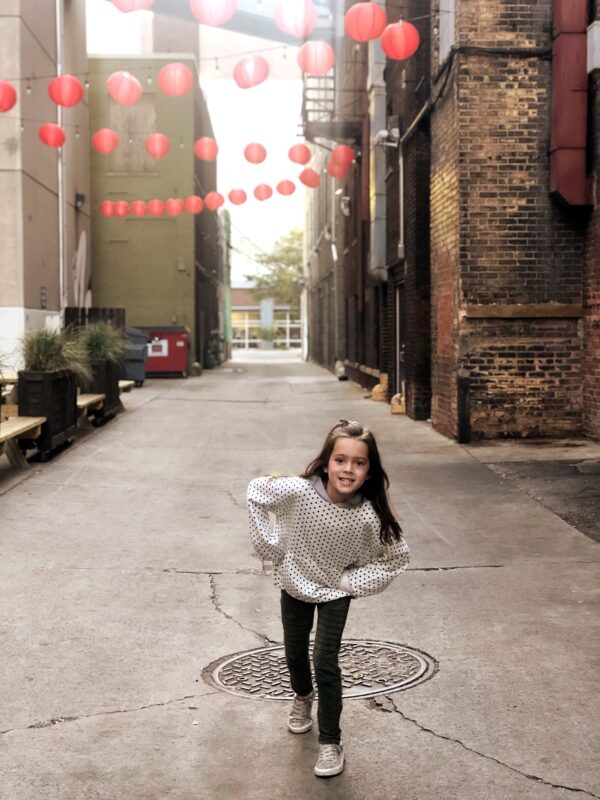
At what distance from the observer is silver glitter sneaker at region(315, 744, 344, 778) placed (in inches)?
143

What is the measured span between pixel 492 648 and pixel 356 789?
1.71 m

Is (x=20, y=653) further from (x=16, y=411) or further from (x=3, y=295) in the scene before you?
(x=3, y=295)

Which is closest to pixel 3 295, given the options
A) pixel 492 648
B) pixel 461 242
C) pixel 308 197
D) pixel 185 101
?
pixel 461 242

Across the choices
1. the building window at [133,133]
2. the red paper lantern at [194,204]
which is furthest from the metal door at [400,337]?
the building window at [133,133]

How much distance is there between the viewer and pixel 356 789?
3549 mm

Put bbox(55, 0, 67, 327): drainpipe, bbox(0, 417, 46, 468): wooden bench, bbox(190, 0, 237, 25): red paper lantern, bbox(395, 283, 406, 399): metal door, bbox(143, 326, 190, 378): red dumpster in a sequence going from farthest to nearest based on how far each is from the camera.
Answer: bbox(143, 326, 190, 378): red dumpster → bbox(55, 0, 67, 327): drainpipe → bbox(395, 283, 406, 399): metal door → bbox(190, 0, 237, 25): red paper lantern → bbox(0, 417, 46, 468): wooden bench

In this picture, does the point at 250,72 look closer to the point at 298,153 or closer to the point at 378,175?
the point at 298,153

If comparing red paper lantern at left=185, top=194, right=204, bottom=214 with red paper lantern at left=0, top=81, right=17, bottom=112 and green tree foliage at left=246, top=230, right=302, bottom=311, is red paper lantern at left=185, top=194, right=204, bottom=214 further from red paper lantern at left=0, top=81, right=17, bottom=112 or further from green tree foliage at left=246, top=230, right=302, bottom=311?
green tree foliage at left=246, top=230, right=302, bottom=311

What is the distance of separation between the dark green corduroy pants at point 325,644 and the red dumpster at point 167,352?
28321 millimetres

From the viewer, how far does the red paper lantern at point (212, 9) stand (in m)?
11.8

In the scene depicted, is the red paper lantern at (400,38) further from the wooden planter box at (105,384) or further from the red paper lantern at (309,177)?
the red paper lantern at (309,177)

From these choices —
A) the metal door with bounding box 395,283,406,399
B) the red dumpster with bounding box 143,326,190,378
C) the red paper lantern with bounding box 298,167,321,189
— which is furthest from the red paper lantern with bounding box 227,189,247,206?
the red dumpster with bounding box 143,326,190,378

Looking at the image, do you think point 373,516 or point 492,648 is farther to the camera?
point 492,648

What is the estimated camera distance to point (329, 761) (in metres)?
3.67
